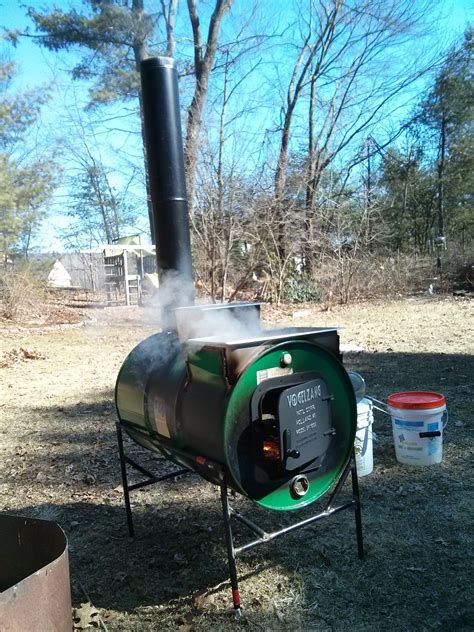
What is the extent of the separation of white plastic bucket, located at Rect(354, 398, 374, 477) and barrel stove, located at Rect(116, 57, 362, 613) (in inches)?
→ 27.1

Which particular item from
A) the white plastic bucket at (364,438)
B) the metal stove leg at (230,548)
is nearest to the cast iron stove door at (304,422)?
the metal stove leg at (230,548)

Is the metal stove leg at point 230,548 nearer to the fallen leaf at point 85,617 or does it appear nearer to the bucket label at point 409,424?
the fallen leaf at point 85,617

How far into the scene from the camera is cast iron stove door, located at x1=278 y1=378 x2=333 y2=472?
1.82 m

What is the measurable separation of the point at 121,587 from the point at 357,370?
3977 millimetres

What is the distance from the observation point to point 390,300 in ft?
41.4

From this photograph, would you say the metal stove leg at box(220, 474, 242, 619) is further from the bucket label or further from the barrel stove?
the bucket label

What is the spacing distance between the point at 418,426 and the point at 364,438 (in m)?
0.36

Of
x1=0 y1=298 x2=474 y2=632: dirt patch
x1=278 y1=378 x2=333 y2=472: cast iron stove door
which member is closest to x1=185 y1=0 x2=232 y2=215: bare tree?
x1=0 y1=298 x2=474 y2=632: dirt patch

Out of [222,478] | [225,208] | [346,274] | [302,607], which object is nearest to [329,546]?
[302,607]

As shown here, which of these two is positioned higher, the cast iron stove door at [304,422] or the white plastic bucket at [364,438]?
the cast iron stove door at [304,422]

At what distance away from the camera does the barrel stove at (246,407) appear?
1777 millimetres

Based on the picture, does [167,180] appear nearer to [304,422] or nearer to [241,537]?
[304,422]

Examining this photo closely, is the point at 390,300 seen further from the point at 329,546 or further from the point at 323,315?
Answer: the point at 329,546

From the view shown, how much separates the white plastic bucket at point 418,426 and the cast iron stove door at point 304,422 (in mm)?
1172
